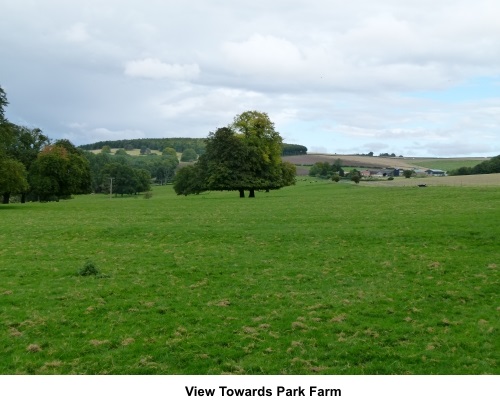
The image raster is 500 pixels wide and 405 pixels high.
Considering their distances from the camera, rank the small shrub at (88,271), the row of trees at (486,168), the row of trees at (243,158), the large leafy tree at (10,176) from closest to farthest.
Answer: the small shrub at (88,271)
the large leafy tree at (10,176)
the row of trees at (243,158)
the row of trees at (486,168)

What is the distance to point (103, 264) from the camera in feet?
64.4

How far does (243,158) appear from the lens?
74.6m

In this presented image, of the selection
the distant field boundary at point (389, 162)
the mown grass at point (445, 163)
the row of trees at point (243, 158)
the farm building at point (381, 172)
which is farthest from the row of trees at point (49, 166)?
the mown grass at point (445, 163)

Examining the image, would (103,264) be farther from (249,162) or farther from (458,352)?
(249,162)

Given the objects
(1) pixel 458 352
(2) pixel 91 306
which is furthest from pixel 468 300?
(2) pixel 91 306

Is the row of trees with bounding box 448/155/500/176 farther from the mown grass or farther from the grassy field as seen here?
the grassy field

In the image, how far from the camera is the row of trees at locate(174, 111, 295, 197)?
73.2 meters

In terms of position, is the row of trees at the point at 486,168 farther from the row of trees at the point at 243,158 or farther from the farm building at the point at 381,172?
the row of trees at the point at 243,158

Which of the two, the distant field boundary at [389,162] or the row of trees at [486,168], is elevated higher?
the distant field boundary at [389,162]

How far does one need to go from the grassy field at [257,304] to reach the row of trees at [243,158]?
4646cm

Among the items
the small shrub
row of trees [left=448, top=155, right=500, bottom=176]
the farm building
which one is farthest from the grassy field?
the farm building

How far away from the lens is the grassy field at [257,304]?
959 centimetres

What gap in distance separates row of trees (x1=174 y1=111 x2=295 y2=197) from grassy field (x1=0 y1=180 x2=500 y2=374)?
4646cm

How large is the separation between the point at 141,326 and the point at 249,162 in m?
63.9
